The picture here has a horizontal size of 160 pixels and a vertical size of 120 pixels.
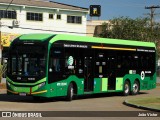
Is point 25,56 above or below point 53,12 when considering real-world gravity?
below

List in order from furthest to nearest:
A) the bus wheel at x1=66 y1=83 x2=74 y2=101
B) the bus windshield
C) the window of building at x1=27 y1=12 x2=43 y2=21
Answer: the window of building at x1=27 y1=12 x2=43 y2=21 < the bus wheel at x1=66 y1=83 x2=74 y2=101 < the bus windshield

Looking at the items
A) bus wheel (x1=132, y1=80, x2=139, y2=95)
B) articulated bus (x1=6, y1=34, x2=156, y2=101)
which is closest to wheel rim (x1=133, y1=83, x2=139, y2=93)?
bus wheel (x1=132, y1=80, x2=139, y2=95)

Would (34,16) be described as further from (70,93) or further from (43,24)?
(70,93)

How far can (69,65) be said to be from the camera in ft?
77.8

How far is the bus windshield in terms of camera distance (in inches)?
878

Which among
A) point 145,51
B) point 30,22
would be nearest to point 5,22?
point 30,22

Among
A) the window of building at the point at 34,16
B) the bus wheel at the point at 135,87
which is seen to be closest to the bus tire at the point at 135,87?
the bus wheel at the point at 135,87

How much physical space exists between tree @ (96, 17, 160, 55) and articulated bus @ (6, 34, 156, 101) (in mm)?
31150

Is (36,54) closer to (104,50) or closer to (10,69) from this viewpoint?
(10,69)

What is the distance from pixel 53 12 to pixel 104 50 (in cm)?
4078

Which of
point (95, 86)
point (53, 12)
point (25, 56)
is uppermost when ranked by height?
point (53, 12)

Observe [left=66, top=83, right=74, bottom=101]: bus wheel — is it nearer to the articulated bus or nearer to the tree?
the articulated bus

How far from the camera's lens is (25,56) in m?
22.8

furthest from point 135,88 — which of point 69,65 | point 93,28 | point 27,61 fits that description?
point 93,28
